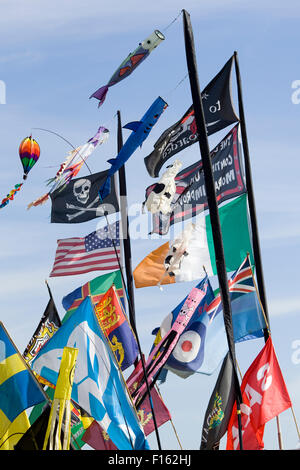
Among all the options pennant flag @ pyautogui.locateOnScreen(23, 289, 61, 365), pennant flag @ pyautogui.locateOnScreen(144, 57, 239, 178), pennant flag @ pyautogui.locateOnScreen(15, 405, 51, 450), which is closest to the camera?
pennant flag @ pyautogui.locateOnScreen(15, 405, 51, 450)

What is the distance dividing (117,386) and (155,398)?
483cm

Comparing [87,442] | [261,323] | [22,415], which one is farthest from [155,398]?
[22,415]

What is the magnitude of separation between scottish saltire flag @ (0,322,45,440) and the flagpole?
4019 mm

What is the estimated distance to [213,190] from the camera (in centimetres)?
1962

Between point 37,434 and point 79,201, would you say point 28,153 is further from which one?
point 37,434

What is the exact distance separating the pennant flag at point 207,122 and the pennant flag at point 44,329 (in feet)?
21.3

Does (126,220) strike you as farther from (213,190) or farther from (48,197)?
(213,190)

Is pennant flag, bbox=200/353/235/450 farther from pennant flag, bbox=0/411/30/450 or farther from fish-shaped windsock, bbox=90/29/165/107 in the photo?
fish-shaped windsock, bbox=90/29/165/107

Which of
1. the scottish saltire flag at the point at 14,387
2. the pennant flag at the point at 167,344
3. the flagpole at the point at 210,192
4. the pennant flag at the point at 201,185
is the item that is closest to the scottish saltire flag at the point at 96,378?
the scottish saltire flag at the point at 14,387

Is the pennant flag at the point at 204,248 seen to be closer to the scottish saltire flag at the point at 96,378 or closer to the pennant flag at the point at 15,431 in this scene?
the scottish saltire flag at the point at 96,378

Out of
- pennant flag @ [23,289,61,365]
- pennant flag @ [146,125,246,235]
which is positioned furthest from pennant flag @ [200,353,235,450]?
pennant flag @ [23,289,61,365]

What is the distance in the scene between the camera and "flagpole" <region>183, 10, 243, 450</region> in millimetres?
19219

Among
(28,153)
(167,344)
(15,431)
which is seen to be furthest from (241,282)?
(28,153)

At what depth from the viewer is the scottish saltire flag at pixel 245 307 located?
853 inches
